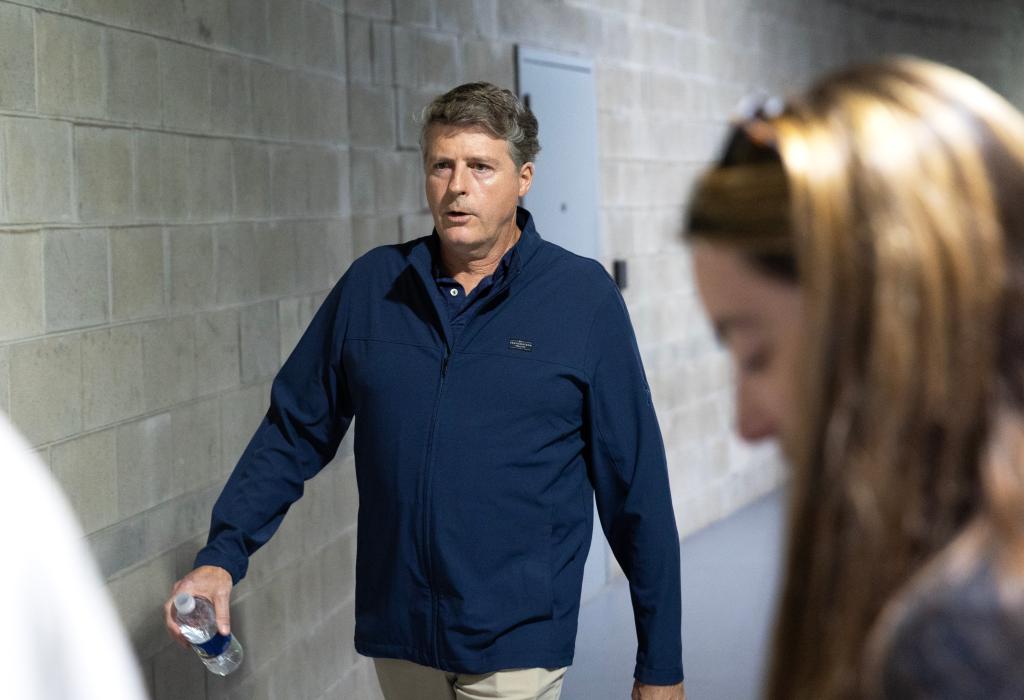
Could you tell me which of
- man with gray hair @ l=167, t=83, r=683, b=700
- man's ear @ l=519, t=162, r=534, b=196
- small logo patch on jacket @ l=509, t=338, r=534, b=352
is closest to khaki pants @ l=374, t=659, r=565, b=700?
man with gray hair @ l=167, t=83, r=683, b=700

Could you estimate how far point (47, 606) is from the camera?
839 millimetres

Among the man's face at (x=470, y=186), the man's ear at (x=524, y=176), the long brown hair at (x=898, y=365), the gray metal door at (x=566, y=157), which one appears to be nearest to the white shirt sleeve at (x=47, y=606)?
the long brown hair at (x=898, y=365)

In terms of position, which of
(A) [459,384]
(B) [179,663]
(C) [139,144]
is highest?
(C) [139,144]

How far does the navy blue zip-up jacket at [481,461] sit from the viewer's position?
2.39 metres

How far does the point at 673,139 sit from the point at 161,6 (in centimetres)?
411

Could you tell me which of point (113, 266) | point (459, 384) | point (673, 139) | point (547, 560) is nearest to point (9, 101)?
point (113, 266)

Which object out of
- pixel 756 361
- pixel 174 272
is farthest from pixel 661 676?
pixel 756 361

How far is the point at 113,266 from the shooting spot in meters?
2.67

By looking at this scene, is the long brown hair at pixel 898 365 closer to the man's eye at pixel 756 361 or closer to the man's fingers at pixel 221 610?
the man's eye at pixel 756 361

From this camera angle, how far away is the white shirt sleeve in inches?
32.4

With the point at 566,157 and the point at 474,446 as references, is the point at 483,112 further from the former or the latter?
the point at 566,157

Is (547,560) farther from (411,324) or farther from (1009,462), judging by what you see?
(1009,462)

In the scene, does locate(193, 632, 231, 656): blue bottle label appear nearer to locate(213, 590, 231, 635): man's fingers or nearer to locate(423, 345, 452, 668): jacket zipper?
locate(213, 590, 231, 635): man's fingers

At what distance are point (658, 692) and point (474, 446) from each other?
0.60 metres
